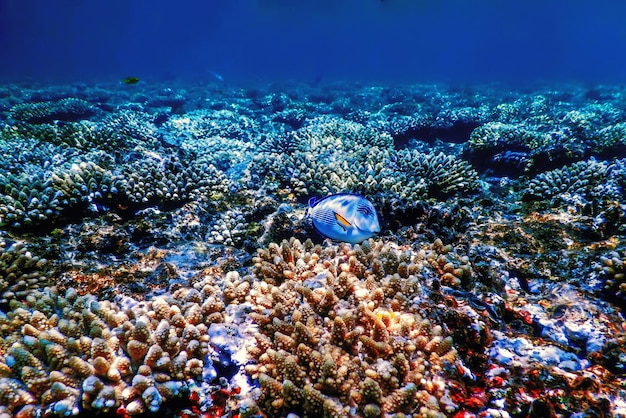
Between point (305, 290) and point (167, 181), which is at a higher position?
point (167, 181)

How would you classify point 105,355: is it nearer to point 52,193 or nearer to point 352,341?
point 352,341

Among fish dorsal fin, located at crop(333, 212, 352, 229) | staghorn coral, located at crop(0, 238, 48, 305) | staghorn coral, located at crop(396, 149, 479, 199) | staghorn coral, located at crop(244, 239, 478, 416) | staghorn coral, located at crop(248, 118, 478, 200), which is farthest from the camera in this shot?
staghorn coral, located at crop(396, 149, 479, 199)

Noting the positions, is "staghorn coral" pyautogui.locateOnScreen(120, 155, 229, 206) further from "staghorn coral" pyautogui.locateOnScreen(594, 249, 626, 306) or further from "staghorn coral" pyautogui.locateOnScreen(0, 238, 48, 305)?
"staghorn coral" pyautogui.locateOnScreen(594, 249, 626, 306)

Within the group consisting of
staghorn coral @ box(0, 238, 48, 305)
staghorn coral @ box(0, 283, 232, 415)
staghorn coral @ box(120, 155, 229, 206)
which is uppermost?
staghorn coral @ box(120, 155, 229, 206)

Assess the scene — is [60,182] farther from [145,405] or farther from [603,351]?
[603,351]

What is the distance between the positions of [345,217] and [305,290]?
79 cm

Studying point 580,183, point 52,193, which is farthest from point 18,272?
point 580,183

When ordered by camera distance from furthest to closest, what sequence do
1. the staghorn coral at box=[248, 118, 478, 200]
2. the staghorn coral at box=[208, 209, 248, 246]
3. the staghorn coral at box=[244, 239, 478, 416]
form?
the staghorn coral at box=[248, 118, 478, 200] → the staghorn coral at box=[208, 209, 248, 246] → the staghorn coral at box=[244, 239, 478, 416]

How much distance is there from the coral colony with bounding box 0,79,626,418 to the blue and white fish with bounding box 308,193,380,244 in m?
0.06

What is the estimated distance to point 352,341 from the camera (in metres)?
2.41

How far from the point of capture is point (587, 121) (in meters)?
10.5

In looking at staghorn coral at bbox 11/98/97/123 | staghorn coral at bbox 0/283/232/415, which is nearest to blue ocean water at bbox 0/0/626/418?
staghorn coral at bbox 0/283/232/415

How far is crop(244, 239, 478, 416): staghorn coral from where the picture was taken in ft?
6.77

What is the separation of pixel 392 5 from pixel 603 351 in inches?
4753
